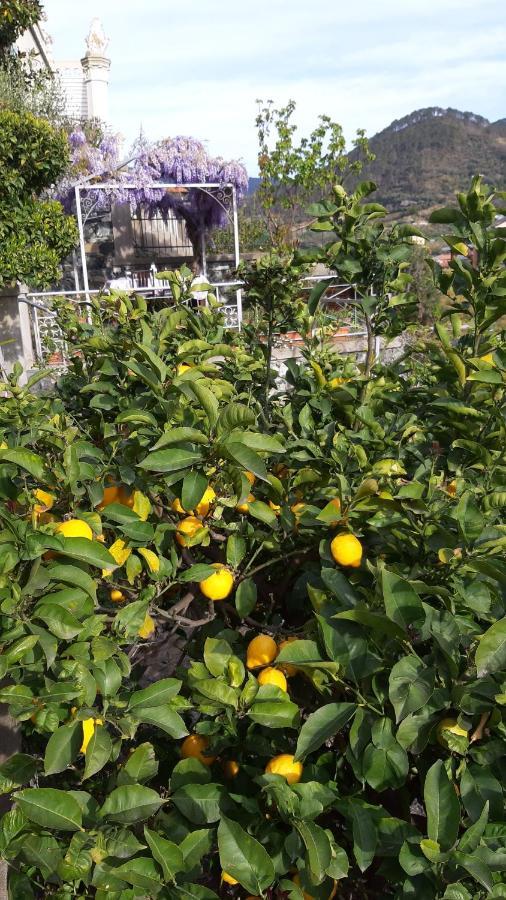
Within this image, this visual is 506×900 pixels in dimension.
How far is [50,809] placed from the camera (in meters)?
0.91

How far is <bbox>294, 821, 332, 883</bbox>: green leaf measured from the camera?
847 mm

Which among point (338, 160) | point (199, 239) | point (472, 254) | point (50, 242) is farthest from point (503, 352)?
point (338, 160)

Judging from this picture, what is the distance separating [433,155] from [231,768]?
7925cm

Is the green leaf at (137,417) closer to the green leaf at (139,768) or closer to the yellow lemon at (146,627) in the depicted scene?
the yellow lemon at (146,627)

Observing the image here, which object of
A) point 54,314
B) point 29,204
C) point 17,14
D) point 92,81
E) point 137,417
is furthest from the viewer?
point 92,81

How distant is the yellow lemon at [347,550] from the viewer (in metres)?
1.15

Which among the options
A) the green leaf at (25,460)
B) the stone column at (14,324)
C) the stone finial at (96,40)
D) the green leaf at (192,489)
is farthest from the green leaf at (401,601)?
the stone finial at (96,40)

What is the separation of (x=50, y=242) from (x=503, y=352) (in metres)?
7.30

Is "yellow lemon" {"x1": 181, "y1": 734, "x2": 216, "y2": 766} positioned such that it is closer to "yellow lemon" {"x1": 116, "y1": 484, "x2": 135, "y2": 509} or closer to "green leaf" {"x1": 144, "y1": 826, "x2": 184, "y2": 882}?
"green leaf" {"x1": 144, "y1": 826, "x2": 184, "y2": 882}

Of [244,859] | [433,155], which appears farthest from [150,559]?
[433,155]

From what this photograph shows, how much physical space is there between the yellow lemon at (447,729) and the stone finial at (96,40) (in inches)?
930

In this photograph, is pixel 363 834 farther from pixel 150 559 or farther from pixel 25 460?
pixel 25 460

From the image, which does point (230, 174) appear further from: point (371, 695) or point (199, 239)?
point (371, 695)

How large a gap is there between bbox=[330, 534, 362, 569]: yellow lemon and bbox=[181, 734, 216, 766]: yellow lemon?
1.34ft
